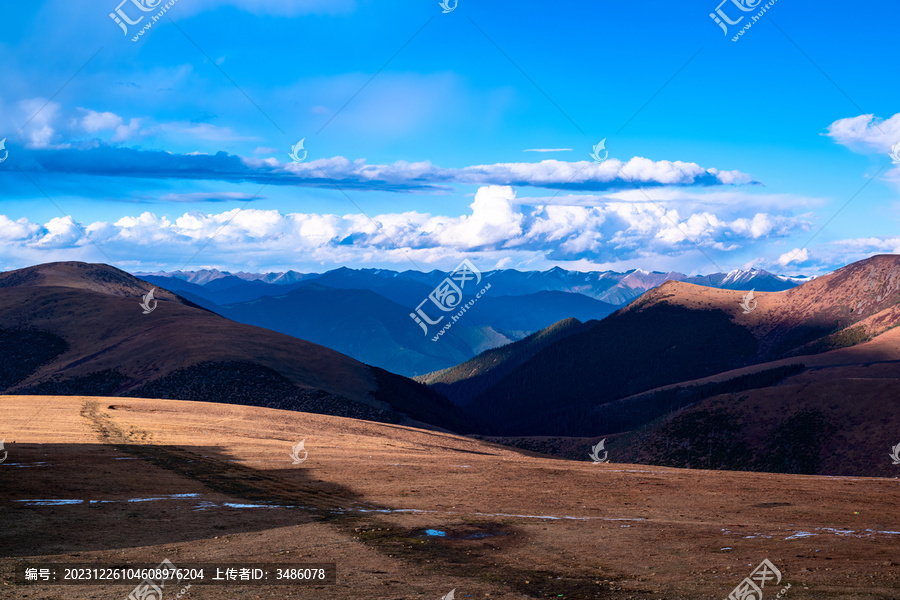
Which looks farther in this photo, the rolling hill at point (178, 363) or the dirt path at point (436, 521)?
the rolling hill at point (178, 363)

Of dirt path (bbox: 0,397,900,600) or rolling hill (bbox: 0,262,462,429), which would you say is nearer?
dirt path (bbox: 0,397,900,600)

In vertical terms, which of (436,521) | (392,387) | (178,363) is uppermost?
(178,363)

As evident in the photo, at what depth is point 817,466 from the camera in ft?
264

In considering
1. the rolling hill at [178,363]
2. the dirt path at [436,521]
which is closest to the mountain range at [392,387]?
the rolling hill at [178,363]

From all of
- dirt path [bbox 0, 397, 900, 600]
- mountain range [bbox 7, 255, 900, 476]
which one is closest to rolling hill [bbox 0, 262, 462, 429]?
mountain range [bbox 7, 255, 900, 476]

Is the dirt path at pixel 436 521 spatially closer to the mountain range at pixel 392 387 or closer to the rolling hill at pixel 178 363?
the mountain range at pixel 392 387

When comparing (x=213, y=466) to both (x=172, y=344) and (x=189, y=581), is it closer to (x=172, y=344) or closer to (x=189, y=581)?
(x=189, y=581)

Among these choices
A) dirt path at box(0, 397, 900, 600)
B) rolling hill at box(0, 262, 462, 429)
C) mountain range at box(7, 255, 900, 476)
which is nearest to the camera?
dirt path at box(0, 397, 900, 600)

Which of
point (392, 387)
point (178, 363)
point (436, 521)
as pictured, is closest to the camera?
point (436, 521)

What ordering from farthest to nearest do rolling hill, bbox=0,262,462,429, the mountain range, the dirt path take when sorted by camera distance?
1. rolling hill, bbox=0,262,462,429
2. the mountain range
3. the dirt path

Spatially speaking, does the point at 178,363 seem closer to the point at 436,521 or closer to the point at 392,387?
the point at 392,387

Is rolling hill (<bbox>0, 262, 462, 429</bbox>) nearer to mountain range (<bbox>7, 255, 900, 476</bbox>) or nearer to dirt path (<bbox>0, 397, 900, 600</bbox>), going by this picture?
mountain range (<bbox>7, 255, 900, 476</bbox>)

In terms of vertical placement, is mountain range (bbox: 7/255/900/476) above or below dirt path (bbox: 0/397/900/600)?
above

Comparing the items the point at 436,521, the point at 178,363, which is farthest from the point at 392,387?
the point at 436,521
